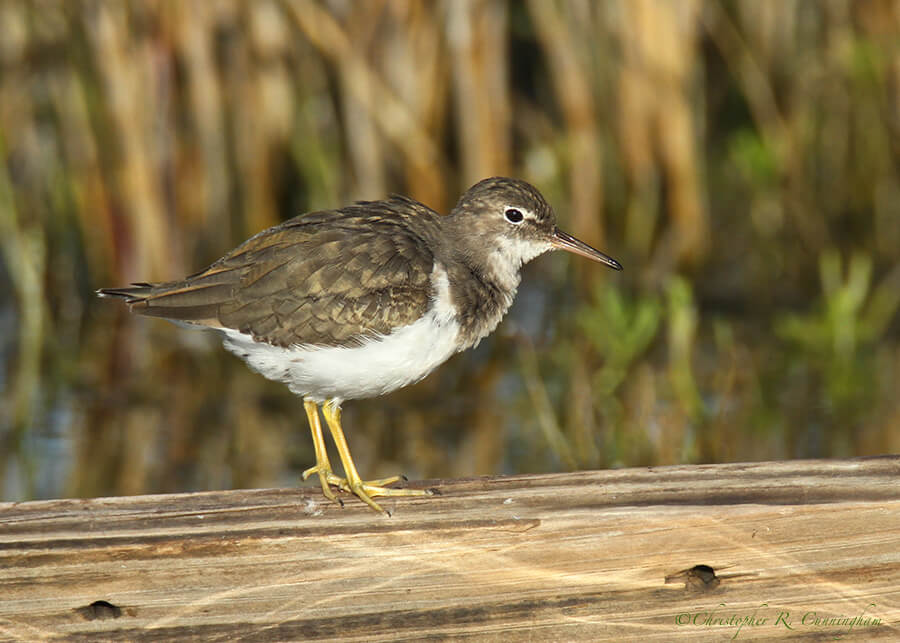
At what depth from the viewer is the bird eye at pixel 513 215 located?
5145 millimetres

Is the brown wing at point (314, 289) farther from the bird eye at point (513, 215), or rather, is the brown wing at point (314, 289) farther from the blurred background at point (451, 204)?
the blurred background at point (451, 204)

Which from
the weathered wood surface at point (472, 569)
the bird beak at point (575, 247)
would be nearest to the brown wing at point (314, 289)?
the bird beak at point (575, 247)

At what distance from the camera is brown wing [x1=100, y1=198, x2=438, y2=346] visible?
4391mm

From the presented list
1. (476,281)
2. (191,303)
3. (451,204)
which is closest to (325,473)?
(191,303)

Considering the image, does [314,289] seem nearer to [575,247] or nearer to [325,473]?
[325,473]

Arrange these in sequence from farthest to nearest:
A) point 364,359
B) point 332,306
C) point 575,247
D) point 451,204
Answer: point 451,204, point 575,247, point 332,306, point 364,359

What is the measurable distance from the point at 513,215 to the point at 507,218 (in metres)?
0.04

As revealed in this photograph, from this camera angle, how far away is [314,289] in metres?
4.42

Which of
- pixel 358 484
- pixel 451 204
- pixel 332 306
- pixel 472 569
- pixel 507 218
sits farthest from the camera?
pixel 451 204

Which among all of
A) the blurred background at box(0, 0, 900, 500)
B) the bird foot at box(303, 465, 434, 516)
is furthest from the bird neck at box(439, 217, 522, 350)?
Answer: the blurred background at box(0, 0, 900, 500)

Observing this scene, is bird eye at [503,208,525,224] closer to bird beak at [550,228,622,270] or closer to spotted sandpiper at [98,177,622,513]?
bird beak at [550,228,622,270]

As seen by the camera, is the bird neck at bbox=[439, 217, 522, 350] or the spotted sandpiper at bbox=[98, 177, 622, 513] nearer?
the spotted sandpiper at bbox=[98, 177, 622, 513]

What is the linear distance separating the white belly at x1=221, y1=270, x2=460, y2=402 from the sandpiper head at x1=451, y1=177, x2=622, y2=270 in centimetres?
62

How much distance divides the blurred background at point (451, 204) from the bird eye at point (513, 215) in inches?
60.1
